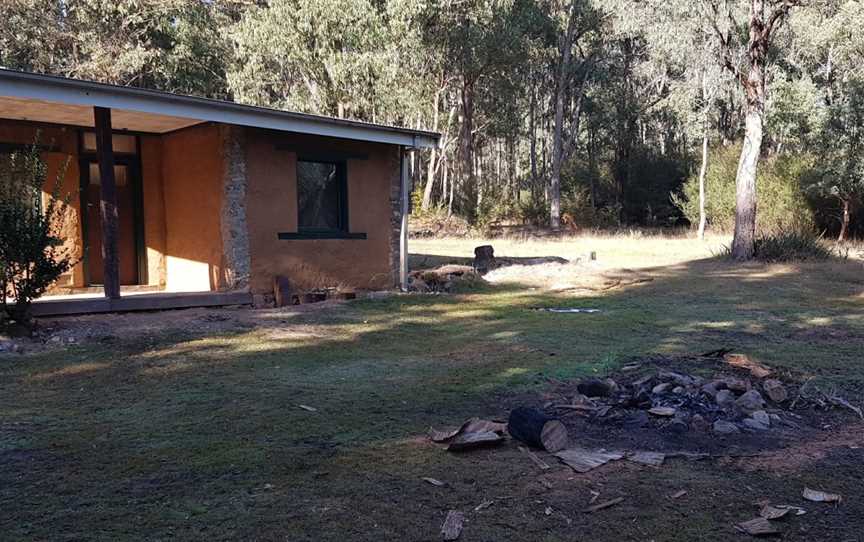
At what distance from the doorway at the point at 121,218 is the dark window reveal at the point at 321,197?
2805 millimetres

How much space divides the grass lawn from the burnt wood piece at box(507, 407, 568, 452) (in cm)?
14

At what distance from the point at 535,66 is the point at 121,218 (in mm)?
28400

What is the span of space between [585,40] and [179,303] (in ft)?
100

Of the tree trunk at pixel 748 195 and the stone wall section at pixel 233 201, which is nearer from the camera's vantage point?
the stone wall section at pixel 233 201

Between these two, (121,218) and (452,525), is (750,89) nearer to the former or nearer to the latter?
(121,218)

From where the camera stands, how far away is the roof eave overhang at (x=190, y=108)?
26.6 feet

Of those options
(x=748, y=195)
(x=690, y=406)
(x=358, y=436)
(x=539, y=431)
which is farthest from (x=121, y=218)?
(x=748, y=195)

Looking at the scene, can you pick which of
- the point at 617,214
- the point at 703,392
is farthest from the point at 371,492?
the point at 617,214

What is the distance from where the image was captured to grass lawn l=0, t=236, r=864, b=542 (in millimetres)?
3377

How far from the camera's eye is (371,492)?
3.73 metres

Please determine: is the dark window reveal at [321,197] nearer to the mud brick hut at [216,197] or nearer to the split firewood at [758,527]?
the mud brick hut at [216,197]

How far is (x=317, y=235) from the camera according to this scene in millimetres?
11836

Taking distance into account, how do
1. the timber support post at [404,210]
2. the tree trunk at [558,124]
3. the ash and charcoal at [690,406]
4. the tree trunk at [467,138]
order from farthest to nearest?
the tree trunk at [467,138], the tree trunk at [558,124], the timber support post at [404,210], the ash and charcoal at [690,406]

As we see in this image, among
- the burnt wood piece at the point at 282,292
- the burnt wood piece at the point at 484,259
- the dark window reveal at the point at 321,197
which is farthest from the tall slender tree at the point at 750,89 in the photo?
the burnt wood piece at the point at 282,292
